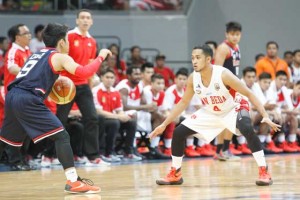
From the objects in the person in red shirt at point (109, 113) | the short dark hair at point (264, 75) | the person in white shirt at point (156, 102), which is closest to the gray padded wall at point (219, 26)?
the short dark hair at point (264, 75)

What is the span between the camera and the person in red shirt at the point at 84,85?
11570 millimetres

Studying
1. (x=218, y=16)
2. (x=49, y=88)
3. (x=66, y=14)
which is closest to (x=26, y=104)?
(x=49, y=88)

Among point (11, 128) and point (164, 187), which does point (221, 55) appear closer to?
point (164, 187)

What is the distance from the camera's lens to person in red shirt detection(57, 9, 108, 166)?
11.6 meters

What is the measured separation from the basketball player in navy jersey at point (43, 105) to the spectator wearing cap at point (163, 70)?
8.22m

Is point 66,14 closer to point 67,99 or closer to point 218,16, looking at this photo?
point 218,16

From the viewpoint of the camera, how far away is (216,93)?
925cm

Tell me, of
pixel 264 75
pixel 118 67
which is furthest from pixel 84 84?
pixel 264 75

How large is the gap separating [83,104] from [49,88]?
3342 millimetres

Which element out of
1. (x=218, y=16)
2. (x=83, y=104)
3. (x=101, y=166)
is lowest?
(x=101, y=166)

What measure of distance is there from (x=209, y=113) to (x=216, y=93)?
0.92 feet

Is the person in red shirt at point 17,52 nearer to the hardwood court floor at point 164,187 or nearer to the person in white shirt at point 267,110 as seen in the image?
the hardwood court floor at point 164,187

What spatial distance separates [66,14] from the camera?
1795 cm

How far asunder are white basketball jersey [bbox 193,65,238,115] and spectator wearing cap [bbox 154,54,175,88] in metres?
7.17
